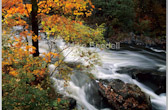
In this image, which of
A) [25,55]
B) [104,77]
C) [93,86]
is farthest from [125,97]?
[25,55]

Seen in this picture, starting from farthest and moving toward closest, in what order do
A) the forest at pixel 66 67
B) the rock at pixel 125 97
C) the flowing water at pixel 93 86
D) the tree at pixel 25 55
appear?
the flowing water at pixel 93 86
the rock at pixel 125 97
the forest at pixel 66 67
the tree at pixel 25 55

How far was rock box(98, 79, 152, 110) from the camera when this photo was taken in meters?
4.12

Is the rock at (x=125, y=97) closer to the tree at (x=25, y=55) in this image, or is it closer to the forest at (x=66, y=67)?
the forest at (x=66, y=67)

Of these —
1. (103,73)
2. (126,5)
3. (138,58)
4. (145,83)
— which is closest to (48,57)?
(103,73)

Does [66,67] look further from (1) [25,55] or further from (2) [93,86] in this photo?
(1) [25,55]

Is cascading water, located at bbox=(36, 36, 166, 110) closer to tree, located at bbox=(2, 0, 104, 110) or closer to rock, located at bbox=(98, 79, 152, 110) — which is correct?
rock, located at bbox=(98, 79, 152, 110)

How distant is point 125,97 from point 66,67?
6.31ft

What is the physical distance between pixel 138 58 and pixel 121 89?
15.4 feet

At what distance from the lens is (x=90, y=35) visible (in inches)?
156

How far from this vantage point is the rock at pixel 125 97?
4.12m

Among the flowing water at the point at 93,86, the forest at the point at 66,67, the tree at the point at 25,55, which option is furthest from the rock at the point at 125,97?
the tree at the point at 25,55

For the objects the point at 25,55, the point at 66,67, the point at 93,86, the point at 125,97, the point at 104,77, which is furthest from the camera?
the point at 104,77

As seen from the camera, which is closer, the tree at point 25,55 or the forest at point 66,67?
the tree at point 25,55

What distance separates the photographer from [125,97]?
4156 millimetres
